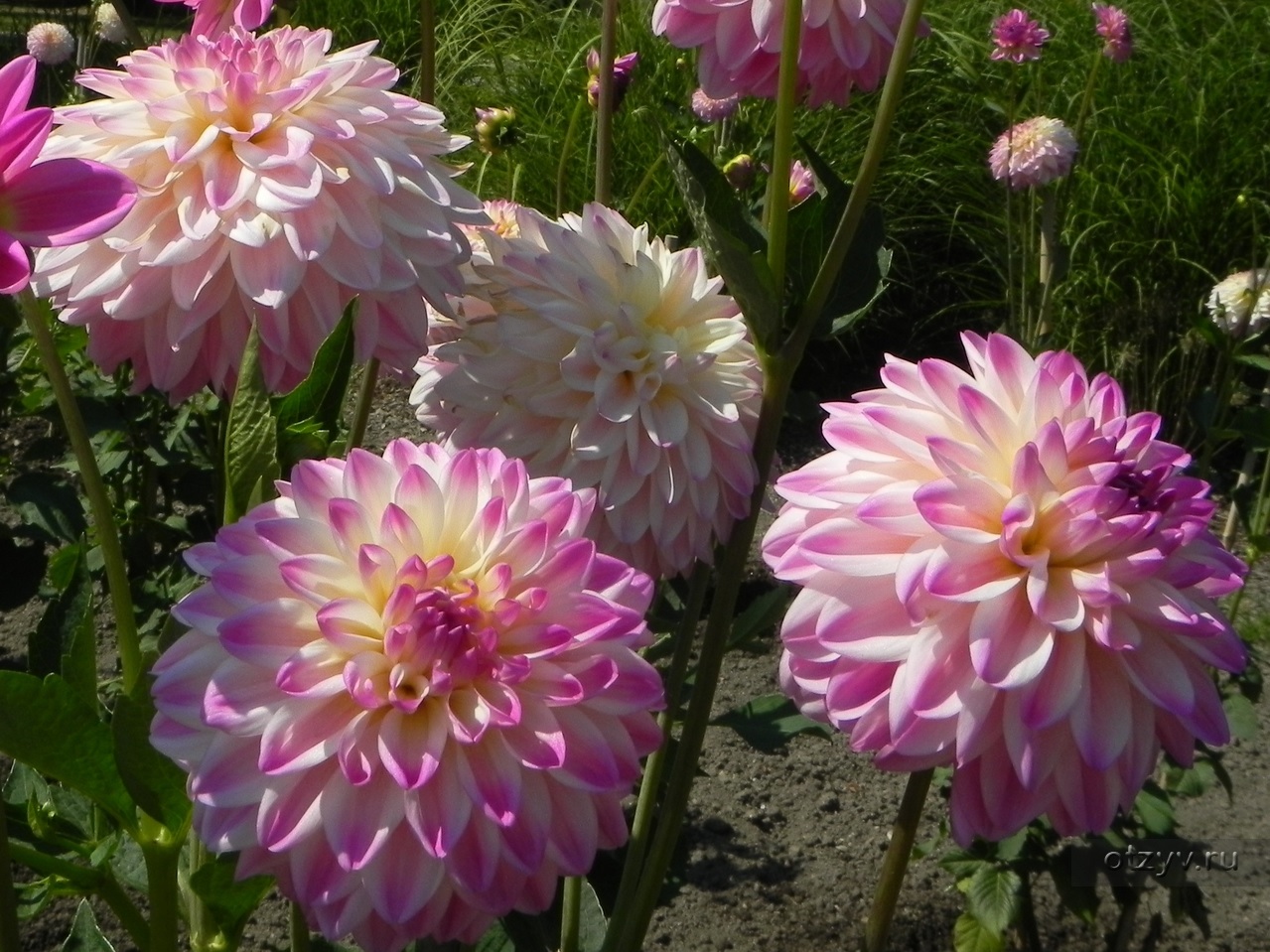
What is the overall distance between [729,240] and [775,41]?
28 cm

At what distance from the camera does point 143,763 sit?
610 mm

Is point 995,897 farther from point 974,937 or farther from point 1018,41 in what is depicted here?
point 1018,41

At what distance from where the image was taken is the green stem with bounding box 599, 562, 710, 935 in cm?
71

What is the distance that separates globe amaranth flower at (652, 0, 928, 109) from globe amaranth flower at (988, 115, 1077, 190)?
178 cm

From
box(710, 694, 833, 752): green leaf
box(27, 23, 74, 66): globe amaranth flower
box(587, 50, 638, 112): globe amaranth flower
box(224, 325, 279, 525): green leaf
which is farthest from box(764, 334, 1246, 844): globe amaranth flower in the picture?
box(27, 23, 74, 66): globe amaranth flower

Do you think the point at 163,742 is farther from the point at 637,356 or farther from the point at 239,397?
the point at 637,356

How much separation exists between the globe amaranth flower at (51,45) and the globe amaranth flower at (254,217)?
10.6 ft

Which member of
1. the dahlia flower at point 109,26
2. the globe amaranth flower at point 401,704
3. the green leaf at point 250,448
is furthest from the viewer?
the dahlia flower at point 109,26

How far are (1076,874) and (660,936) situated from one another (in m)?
0.65

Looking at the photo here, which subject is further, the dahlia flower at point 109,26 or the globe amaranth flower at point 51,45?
the globe amaranth flower at point 51,45

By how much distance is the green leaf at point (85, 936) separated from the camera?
2.53 ft

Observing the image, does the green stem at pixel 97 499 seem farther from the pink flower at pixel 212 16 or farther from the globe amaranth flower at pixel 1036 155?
the globe amaranth flower at pixel 1036 155

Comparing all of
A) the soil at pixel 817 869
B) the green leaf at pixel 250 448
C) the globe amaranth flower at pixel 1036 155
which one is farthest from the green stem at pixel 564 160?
the globe amaranth flower at pixel 1036 155

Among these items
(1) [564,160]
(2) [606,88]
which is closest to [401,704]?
(2) [606,88]
